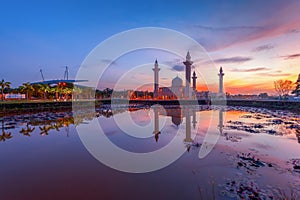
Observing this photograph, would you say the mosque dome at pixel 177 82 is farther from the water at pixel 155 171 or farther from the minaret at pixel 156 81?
the water at pixel 155 171

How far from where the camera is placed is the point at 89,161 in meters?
11.5

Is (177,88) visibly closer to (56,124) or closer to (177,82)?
(177,82)

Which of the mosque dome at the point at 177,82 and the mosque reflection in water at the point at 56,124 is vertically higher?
the mosque dome at the point at 177,82

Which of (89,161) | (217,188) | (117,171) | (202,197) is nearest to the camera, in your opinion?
(202,197)

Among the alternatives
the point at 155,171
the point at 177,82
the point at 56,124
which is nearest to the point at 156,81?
the point at 177,82

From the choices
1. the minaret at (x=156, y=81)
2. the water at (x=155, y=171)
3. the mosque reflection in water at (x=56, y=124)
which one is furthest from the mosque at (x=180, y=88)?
the water at (x=155, y=171)

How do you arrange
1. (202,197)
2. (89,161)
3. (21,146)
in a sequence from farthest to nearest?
(21,146), (89,161), (202,197)

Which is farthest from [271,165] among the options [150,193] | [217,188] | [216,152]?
[150,193]

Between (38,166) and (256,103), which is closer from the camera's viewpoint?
(38,166)

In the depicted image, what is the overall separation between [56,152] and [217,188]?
10942mm

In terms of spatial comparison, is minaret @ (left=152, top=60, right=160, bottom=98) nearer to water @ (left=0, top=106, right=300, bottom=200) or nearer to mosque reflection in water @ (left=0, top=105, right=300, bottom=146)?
mosque reflection in water @ (left=0, top=105, right=300, bottom=146)

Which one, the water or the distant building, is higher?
the distant building

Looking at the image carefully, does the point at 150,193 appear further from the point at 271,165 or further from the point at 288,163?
the point at 288,163

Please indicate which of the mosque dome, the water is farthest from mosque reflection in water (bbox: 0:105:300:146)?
the mosque dome
